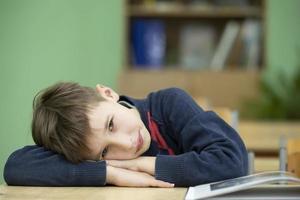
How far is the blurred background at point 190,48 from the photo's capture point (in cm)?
449

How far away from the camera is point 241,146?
140cm

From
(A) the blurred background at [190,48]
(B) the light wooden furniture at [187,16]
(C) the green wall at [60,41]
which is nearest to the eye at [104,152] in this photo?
(C) the green wall at [60,41]

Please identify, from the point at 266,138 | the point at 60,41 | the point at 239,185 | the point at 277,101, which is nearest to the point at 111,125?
the point at 239,185

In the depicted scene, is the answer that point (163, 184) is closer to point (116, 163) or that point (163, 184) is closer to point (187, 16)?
point (116, 163)

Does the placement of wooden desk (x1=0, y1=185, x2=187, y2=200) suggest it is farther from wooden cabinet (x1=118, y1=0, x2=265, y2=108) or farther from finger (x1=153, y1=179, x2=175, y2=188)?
wooden cabinet (x1=118, y1=0, x2=265, y2=108)

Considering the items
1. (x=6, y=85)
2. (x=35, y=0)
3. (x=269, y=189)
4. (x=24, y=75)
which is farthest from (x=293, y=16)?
(x=269, y=189)

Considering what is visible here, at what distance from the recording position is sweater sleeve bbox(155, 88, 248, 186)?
129 centimetres

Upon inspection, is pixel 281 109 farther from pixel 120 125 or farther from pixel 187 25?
pixel 120 125

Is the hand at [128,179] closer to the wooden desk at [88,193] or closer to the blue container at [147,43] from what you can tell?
the wooden desk at [88,193]

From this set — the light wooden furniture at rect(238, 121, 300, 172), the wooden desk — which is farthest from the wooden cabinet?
the wooden desk

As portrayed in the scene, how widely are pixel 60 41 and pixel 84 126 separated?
10.4 feet

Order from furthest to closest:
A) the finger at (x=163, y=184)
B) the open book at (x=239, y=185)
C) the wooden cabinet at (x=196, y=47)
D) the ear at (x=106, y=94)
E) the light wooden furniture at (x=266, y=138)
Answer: the wooden cabinet at (x=196, y=47), the light wooden furniture at (x=266, y=138), the ear at (x=106, y=94), the finger at (x=163, y=184), the open book at (x=239, y=185)

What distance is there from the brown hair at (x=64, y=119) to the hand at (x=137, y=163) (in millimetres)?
66

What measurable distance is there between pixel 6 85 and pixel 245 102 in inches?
98.3
